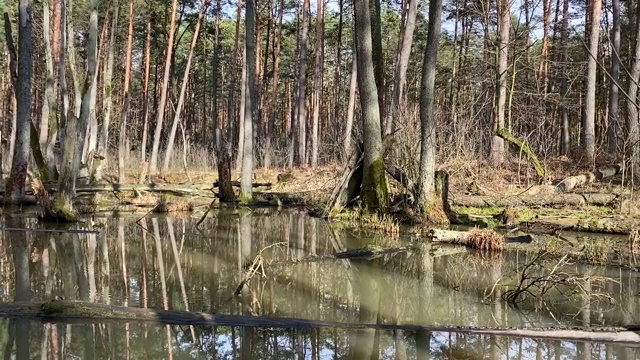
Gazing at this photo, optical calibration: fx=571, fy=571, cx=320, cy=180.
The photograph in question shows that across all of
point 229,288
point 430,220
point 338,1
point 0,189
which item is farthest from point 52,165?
point 338,1

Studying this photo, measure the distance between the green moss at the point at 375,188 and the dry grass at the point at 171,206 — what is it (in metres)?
4.64

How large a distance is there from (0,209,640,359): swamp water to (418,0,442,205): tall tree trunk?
2059mm

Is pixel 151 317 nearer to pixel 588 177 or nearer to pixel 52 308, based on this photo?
pixel 52 308

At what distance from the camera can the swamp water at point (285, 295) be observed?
4.05 meters

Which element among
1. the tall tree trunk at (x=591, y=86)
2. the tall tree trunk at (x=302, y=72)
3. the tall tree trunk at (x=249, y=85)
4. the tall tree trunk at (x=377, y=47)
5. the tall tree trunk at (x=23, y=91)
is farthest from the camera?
the tall tree trunk at (x=302, y=72)

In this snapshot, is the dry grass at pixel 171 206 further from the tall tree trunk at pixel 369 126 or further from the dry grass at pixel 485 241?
the dry grass at pixel 485 241

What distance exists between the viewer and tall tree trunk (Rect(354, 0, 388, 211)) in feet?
39.0

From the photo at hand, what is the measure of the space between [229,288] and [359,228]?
554cm

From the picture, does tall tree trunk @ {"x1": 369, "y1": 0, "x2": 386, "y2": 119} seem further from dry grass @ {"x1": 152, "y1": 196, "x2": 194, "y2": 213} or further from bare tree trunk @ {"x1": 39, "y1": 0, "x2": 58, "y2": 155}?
bare tree trunk @ {"x1": 39, "y1": 0, "x2": 58, "y2": 155}

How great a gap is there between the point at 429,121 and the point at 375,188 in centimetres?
179

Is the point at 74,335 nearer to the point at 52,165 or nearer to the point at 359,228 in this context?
the point at 359,228

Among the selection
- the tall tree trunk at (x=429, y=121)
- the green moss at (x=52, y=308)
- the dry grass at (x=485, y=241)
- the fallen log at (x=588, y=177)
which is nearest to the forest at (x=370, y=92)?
the tall tree trunk at (x=429, y=121)

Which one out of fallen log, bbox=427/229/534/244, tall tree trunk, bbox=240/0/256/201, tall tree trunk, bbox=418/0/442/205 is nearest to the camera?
fallen log, bbox=427/229/534/244

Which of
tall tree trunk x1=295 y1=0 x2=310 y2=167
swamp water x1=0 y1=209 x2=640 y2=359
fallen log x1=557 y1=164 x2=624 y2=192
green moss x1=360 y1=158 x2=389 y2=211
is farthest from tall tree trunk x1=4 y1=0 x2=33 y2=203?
tall tree trunk x1=295 y1=0 x2=310 y2=167
